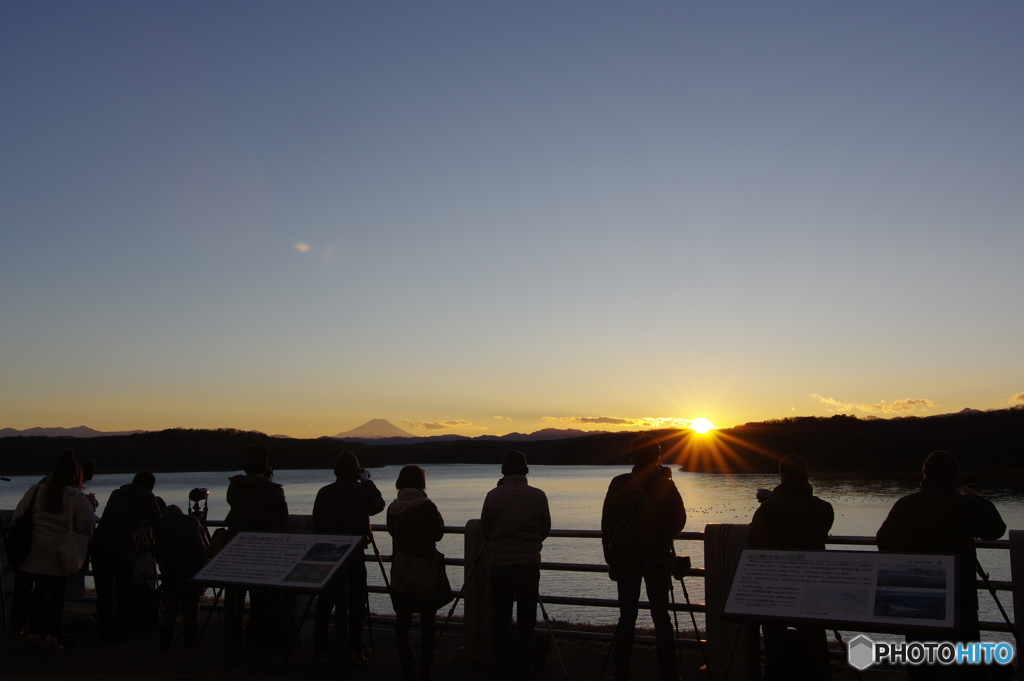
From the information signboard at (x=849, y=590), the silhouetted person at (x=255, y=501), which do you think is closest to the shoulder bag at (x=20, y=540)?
the silhouetted person at (x=255, y=501)

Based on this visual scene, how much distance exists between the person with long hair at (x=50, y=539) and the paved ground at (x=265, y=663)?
0.28 meters

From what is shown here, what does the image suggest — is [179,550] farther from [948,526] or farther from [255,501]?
[948,526]

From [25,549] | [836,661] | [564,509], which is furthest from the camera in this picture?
[564,509]

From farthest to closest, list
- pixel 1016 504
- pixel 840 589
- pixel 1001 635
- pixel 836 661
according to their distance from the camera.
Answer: pixel 1016 504, pixel 1001 635, pixel 836 661, pixel 840 589

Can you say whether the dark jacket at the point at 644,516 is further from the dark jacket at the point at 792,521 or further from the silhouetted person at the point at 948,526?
the silhouetted person at the point at 948,526

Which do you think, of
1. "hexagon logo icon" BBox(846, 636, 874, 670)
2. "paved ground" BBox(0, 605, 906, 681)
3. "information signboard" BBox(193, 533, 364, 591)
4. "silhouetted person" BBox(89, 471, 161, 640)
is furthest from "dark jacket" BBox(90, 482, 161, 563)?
"hexagon logo icon" BBox(846, 636, 874, 670)

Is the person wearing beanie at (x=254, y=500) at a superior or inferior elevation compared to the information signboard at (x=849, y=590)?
superior

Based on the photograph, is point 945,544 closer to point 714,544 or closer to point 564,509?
point 714,544

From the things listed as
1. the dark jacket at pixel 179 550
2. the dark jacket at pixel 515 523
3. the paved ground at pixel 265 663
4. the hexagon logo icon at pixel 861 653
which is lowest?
the paved ground at pixel 265 663

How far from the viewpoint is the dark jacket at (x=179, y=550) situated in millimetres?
7402

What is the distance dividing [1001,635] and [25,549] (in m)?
16.9

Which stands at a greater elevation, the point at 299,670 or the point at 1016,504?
the point at 299,670

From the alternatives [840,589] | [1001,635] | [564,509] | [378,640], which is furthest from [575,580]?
[564,509]

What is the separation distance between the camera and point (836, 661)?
6539 mm
